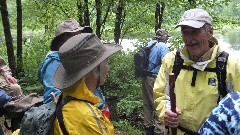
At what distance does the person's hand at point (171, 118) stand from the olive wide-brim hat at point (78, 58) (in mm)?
930

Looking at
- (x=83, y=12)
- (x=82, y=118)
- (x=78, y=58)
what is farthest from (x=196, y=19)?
(x=83, y=12)

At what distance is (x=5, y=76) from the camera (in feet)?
15.3

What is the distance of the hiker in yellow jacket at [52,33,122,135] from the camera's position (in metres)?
1.96

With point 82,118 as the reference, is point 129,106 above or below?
below

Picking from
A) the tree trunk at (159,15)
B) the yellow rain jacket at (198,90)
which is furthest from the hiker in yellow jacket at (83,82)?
the tree trunk at (159,15)

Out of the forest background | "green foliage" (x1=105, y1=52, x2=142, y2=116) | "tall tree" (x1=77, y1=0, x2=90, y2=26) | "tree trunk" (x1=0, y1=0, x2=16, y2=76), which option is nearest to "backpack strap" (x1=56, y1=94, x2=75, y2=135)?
the forest background

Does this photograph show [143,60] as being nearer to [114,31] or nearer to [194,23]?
[194,23]

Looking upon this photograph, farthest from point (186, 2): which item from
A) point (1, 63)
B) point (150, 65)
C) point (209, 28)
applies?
point (209, 28)

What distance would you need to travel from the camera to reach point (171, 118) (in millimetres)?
2848

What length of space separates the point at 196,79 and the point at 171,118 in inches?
16.4

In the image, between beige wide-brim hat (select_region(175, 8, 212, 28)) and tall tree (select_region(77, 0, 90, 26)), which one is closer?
beige wide-brim hat (select_region(175, 8, 212, 28))

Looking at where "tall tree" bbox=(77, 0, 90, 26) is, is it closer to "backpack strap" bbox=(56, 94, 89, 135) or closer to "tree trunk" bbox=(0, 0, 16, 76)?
"tree trunk" bbox=(0, 0, 16, 76)

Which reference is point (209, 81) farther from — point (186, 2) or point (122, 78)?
point (186, 2)

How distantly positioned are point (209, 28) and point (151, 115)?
464cm
